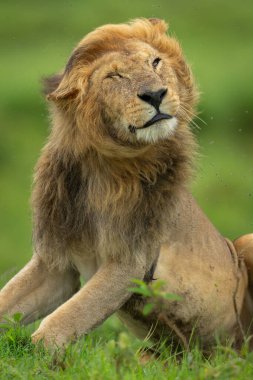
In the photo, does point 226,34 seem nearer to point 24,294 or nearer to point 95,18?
point 95,18

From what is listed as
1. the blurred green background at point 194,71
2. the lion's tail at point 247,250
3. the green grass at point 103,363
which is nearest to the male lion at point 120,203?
the green grass at point 103,363

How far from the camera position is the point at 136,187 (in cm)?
686

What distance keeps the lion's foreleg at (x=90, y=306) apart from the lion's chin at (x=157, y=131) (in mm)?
663

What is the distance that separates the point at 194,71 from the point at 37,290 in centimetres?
1037

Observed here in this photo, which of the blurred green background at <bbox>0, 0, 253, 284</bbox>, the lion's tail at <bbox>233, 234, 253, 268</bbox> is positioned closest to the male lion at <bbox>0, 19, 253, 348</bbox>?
the lion's tail at <bbox>233, 234, 253, 268</bbox>

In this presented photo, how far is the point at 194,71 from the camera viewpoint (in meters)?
17.2

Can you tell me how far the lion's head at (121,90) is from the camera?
6461mm

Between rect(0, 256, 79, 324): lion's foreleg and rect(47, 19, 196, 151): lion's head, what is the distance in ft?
2.55

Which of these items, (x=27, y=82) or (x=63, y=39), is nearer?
(x=27, y=82)

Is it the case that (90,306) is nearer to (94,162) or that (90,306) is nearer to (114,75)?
(94,162)

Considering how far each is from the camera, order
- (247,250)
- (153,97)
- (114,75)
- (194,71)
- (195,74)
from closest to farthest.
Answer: (153,97)
(114,75)
(247,250)
(195,74)
(194,71)

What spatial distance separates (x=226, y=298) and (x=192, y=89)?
3.67 ft

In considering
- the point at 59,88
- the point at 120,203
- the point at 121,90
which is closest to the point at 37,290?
the point at 120,203

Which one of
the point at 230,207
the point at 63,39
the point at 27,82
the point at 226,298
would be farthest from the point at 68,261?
the point at 63,39
